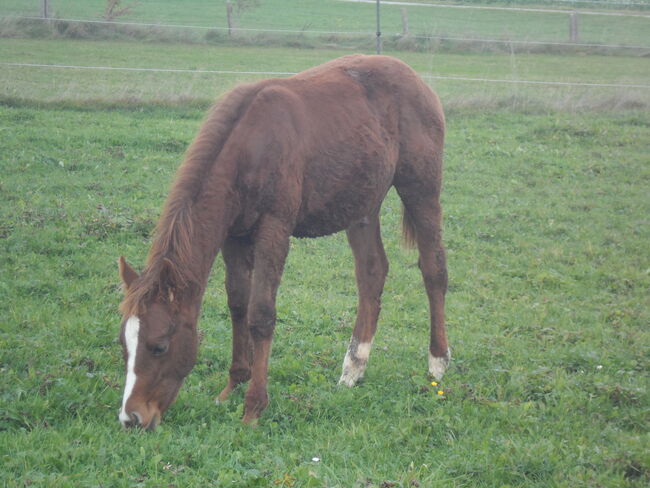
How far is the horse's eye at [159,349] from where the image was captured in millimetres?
3709

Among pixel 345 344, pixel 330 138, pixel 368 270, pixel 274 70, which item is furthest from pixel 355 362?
pixel 274 70

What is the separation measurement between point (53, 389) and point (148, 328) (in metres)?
0.95

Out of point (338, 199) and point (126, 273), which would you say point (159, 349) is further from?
point (338, 199)

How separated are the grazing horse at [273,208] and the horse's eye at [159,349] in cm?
1

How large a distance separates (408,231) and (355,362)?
120 cm

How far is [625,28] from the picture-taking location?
21609mm

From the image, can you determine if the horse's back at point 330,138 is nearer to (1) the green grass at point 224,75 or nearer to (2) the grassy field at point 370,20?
(1) the green grass at point 224,75

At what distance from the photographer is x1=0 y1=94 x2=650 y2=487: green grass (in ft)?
11.9

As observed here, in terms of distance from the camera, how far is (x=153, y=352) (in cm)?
371

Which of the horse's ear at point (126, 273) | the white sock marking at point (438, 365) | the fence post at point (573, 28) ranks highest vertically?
the fence post at point (573, 28)

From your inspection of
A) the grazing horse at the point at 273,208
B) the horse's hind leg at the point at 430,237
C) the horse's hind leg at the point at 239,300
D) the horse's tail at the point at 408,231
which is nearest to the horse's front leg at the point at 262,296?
the grazing horse at the point at 273,208

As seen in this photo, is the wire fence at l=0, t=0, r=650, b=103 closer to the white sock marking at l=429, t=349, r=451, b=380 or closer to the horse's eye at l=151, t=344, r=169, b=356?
the white sock marking at l=429, t=349, r=451, b=380

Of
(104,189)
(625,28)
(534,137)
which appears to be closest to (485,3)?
(625,28)

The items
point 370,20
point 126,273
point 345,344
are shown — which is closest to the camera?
point 126,273
